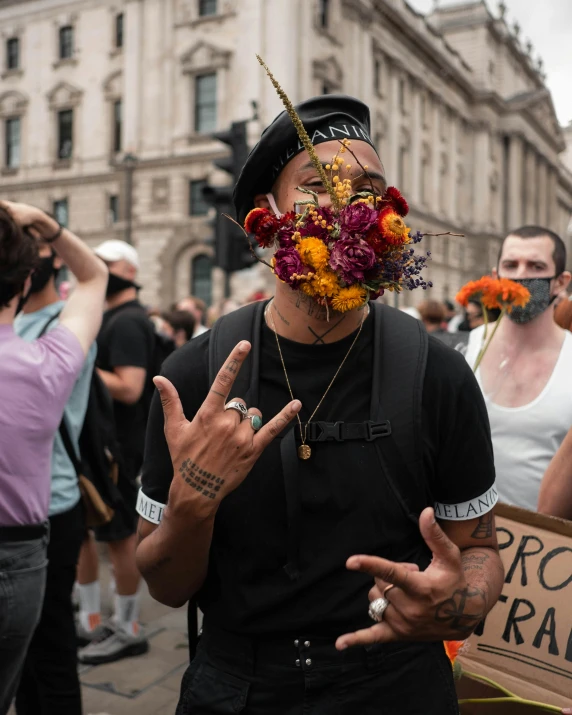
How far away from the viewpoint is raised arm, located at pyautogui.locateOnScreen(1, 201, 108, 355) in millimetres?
2651

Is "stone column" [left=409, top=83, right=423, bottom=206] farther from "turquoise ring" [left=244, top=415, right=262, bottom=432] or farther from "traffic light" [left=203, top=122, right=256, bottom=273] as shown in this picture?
"turquoise ring" [left=244, top=415, right=262, bottom=432]

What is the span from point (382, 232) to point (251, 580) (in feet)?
2.71

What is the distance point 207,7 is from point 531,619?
102 feet

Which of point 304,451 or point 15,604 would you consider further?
point 15,604

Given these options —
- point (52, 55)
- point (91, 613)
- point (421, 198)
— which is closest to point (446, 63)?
point (421, 198)

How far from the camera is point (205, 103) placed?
29359 mm

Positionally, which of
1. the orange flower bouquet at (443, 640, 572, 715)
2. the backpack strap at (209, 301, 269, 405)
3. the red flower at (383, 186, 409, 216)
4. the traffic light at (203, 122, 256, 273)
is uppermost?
the traffic light at (203, 122, 256, 273)

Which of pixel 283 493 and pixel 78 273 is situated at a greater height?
pixel 78 273

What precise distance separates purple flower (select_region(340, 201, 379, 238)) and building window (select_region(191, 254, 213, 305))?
90.6 feet

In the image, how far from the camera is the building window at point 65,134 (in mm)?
33094

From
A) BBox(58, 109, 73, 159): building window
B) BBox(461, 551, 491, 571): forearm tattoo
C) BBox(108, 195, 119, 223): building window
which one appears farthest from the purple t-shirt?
BBox(58, 109, 73, 159): building window

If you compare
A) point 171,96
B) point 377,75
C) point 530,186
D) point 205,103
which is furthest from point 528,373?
point 530,186

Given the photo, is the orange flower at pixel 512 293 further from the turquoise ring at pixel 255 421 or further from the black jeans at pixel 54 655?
the black jeans at pixel 54 655

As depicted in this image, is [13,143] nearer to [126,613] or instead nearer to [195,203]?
[195,203]
